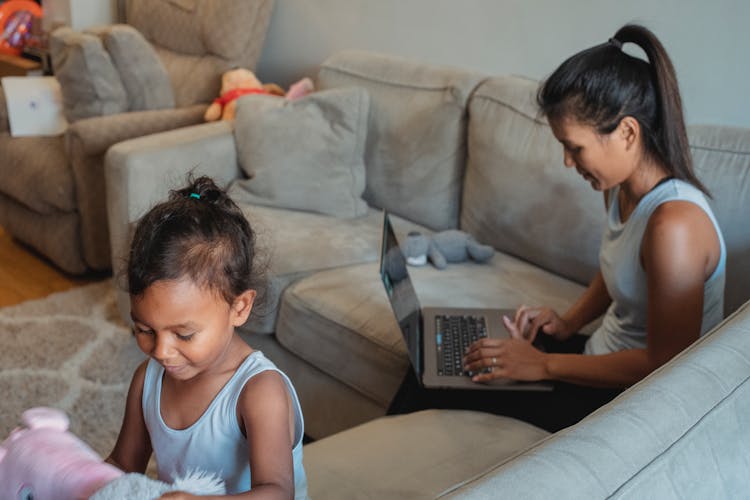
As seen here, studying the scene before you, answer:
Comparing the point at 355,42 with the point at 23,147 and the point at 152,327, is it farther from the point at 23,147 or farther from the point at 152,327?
the point at 152,327

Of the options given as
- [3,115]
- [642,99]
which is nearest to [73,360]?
[3,115]

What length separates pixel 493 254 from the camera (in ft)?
7.84

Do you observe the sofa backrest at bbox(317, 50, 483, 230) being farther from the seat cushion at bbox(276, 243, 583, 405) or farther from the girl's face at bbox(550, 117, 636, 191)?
the girl's face at bbox(550, 117, 636, 191)

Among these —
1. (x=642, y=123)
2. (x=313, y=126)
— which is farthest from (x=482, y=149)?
(x=642, y=123)

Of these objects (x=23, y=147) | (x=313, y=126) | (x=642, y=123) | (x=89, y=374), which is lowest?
(x=89, y=374)

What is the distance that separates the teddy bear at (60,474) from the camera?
83 cm

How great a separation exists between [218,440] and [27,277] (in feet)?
7.40

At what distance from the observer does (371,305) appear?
2.09m

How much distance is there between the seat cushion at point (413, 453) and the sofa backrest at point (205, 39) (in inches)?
84.7

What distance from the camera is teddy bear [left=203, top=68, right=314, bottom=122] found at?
10.1 ft

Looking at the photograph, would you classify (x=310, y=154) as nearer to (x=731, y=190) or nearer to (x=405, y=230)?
(x=405, y=230)

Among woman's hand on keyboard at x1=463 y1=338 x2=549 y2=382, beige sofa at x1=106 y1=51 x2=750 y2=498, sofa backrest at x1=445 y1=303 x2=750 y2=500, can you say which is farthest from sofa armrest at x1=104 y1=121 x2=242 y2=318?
sofa backrest at x1=445 y1=303 x2=750 y2=500

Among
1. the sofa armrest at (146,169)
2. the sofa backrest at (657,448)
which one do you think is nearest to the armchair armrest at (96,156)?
the sofa armrest at (146,169)

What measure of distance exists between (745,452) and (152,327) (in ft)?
2.20
